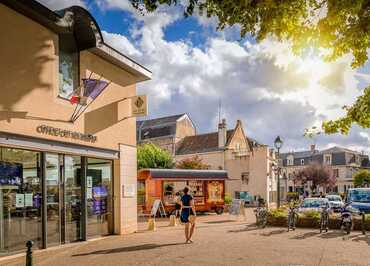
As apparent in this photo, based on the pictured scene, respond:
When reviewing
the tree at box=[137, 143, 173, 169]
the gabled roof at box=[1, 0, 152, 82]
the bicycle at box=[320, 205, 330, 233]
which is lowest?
the bicycle at box=[320, 205, 330, 233]

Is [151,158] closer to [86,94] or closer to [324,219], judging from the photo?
[324,219]

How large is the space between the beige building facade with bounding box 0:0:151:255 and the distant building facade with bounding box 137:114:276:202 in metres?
24.7

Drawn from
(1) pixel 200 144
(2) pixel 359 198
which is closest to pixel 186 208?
(2) pixel 359 198

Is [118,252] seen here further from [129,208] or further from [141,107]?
[141,107]

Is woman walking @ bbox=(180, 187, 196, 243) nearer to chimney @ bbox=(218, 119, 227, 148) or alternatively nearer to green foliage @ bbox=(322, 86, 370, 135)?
green foliage @ bbox=(322, 86, 370, 135)

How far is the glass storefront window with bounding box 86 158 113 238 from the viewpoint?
14.6m

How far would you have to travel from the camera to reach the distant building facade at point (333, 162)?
90.3 m

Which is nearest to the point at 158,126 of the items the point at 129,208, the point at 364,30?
the point at 129,208

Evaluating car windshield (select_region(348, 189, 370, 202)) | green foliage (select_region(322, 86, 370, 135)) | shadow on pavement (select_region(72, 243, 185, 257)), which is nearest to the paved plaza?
shadow on pavement (select_region(72, 243, 185, 257))

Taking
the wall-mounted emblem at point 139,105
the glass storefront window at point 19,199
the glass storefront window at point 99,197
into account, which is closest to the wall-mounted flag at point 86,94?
the glass storefront window at point 99,197

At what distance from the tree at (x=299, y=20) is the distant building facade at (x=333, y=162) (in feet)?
260

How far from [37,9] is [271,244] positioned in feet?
30.1

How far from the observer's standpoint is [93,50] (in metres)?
14.5

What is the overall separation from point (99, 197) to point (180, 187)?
15651mm
